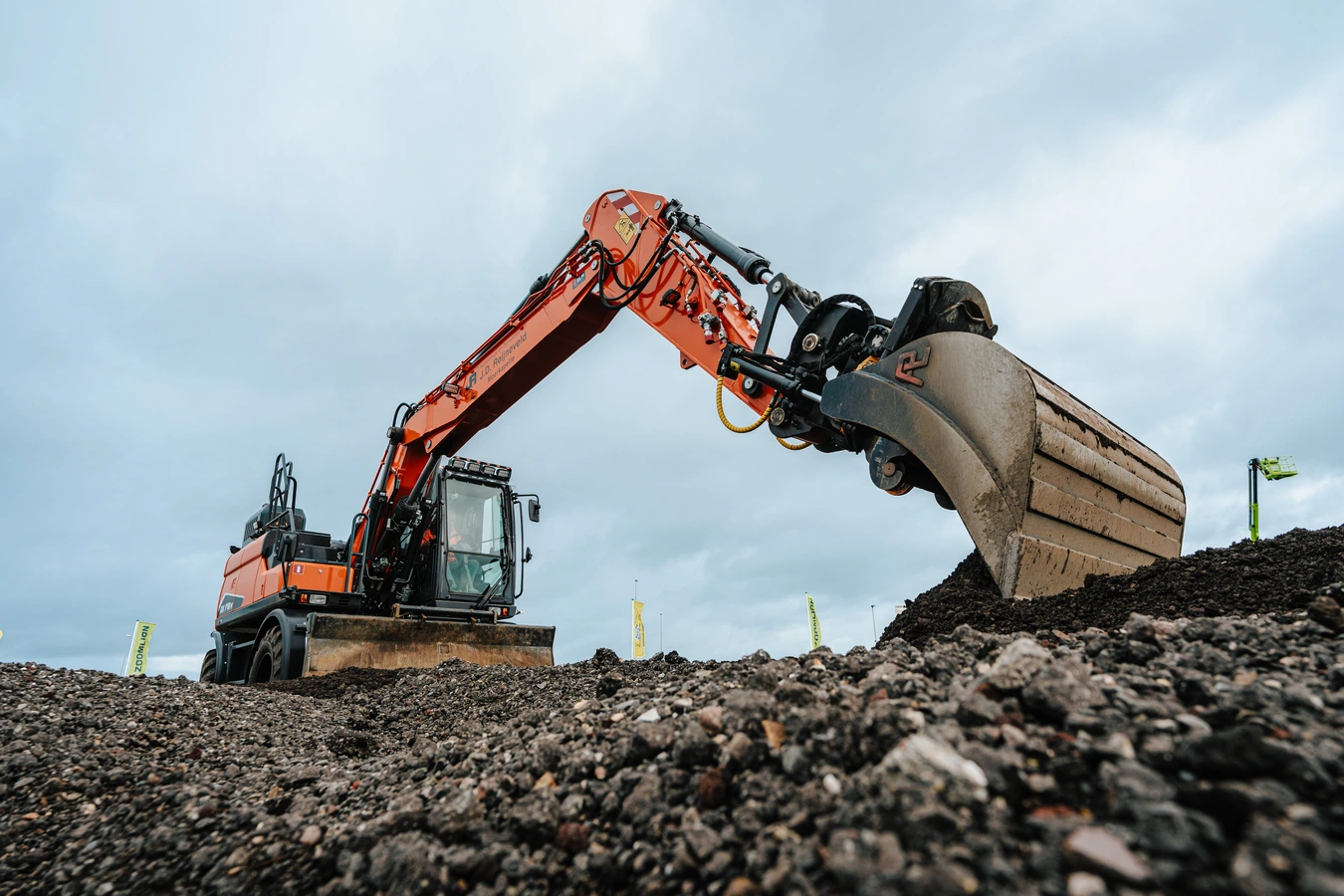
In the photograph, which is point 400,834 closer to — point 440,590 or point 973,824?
point 973,824

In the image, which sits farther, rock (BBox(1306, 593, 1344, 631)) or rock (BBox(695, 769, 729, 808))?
rock (BBox(1306, 593, 1344, 631))

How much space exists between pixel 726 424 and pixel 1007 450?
1.86 metres

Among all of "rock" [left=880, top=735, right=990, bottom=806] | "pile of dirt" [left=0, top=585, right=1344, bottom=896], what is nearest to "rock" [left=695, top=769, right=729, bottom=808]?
"pile of dirt" [left=0, top=585, right=1344, bottom=896]

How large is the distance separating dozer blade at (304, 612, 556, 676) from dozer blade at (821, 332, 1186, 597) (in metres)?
5.67

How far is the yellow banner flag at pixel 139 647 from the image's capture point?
1476 centimetres

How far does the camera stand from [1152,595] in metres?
3.52

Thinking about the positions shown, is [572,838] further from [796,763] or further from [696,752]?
[796,763]

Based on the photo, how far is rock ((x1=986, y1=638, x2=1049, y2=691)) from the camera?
1.68 m

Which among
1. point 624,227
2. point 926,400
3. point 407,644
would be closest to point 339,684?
point 407,644

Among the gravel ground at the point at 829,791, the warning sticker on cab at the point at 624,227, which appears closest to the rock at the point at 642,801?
the gravel ground at the point at 829,791

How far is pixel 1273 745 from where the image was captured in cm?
120

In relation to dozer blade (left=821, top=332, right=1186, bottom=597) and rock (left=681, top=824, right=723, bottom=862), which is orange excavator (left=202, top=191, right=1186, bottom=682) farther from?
rock (left=681, top=824, right=723, bottom=862)

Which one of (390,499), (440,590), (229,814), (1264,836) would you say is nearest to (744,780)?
(1264,836)

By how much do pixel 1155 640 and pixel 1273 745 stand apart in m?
0.97
